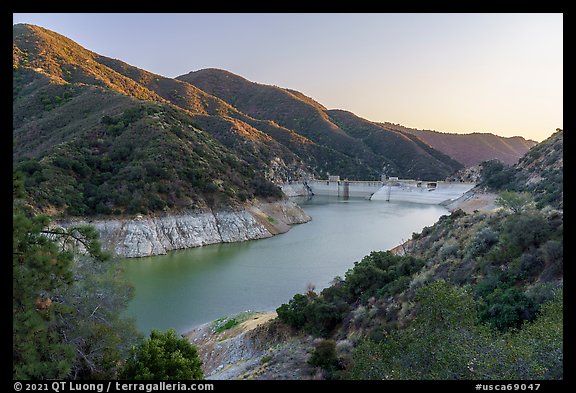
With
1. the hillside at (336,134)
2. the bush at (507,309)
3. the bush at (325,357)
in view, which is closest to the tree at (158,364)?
the bush at (325,357)

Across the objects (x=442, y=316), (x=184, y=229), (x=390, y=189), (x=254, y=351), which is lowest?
(x=254, y=351)

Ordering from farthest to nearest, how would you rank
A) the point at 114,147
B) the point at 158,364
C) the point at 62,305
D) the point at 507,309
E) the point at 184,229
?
the point at 114,147, the point at 184,229, the point at 158,364, the point at 507,309, the point at 62,305

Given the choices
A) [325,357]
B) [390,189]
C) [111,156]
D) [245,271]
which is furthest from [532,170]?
[390,189]

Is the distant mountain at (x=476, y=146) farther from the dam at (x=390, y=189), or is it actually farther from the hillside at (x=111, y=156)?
the hillside at (x=111, y=156)

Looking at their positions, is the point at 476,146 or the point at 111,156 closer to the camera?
the point at 111,156

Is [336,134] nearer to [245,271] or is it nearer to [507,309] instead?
[245,271]

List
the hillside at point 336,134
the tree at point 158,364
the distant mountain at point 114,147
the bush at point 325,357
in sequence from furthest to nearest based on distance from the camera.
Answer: the hillside at point 336,134, the distant mountain at point 114,147, the bush at point 325,357, the tree at point 158,364

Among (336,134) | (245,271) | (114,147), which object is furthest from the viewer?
(336,134)

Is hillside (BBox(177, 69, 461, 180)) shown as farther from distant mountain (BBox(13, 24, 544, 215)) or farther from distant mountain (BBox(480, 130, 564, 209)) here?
distant mountain (BBox(480, 130, 564, 209))
